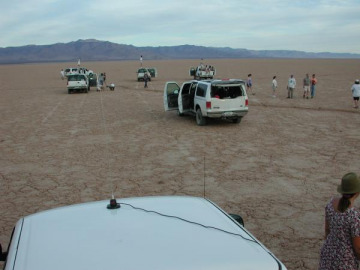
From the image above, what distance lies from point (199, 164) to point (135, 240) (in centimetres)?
724

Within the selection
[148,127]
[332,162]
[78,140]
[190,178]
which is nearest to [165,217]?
[190,178]

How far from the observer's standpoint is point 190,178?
8.65 metres

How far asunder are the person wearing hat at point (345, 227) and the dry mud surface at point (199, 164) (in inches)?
68.8

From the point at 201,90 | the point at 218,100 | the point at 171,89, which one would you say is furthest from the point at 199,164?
the point at 171,89

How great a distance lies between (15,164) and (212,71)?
32115mm

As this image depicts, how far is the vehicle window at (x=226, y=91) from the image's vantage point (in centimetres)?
1452

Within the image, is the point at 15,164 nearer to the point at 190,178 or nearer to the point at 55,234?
the point at 190,178

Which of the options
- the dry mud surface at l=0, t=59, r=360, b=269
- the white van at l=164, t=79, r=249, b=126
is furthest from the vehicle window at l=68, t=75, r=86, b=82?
the white van at l=164, t=79, r=249, b=126

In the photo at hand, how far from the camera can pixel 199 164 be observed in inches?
382

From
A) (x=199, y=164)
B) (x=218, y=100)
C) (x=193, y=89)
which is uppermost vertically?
(x=193, y=89)

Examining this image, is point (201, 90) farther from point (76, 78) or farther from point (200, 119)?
point (76, 78)

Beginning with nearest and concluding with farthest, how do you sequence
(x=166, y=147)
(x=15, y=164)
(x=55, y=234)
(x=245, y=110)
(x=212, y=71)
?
(x=55, y=234) < (x=15, y=164) < (x=166, y=147) < (x=245, y=110) < (x=212, y=71)

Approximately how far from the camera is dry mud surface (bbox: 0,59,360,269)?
266 inches

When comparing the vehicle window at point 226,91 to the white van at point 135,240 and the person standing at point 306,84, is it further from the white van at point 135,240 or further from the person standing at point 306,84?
the white van at point 135,240
